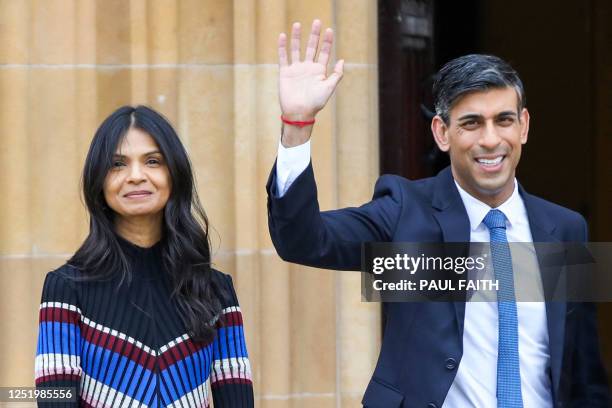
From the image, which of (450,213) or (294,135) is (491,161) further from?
(294,135)

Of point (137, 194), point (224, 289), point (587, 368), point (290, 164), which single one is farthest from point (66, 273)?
point (587, 368)

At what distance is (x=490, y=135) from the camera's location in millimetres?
3488

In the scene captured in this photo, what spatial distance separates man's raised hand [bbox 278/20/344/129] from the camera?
3.32 metres

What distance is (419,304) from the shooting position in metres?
3.54

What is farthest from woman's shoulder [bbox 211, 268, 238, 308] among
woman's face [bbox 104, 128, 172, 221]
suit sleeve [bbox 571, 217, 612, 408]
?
suit sleeve [bbox 571, 217, 612, 408]

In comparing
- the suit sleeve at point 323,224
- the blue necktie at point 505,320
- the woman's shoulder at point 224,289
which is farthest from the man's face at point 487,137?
the woman's shoulder at point 224,289

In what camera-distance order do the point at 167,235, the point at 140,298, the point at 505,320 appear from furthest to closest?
the point at 167,235 < the point at 140,298 < the point at 505,320

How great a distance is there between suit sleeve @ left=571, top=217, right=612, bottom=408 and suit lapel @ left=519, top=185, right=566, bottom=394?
71 mm

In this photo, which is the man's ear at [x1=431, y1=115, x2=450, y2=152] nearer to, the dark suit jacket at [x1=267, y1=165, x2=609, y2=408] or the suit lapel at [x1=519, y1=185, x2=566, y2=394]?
the dark suit jacket at [x1=267, y1=165, x2=609, y2=408]

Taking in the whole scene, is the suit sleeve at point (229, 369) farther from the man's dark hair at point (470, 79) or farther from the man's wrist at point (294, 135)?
the man's dark hair at point (470, 79)

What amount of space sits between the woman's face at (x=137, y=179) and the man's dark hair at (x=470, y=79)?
2.76 ft

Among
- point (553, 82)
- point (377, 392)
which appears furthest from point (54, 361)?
point (553, 82)

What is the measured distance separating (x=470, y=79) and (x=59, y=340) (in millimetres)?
1364

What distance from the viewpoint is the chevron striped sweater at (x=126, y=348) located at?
3.44m
